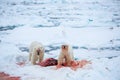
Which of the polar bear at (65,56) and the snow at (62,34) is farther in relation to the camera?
the polar bear at (65,56)

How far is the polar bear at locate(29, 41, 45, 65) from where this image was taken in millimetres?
3387

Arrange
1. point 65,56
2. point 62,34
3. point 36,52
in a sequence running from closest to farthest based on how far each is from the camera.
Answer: point 65,56
point 36,52
point 62,34

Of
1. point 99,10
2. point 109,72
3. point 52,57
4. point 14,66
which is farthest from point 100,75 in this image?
point 99,10

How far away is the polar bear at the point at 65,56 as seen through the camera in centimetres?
332

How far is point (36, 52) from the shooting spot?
3.43 metres

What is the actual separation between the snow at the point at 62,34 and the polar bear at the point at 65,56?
0.38 feet

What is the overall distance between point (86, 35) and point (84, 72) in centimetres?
69

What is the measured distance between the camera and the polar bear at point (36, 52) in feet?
11.1

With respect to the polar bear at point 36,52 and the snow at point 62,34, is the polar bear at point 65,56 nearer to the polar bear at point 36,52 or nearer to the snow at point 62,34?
the snow at point 62,34

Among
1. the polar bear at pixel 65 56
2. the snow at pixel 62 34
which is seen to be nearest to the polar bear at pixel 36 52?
the snow at pixel 62 34

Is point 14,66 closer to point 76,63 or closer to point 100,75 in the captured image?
point 76,63

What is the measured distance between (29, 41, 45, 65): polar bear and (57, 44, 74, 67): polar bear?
228mm

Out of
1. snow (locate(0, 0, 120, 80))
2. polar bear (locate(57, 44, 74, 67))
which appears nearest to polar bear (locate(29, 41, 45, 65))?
snow (locate(0, 0, 120, 80))

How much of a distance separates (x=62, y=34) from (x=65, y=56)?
411 mm
